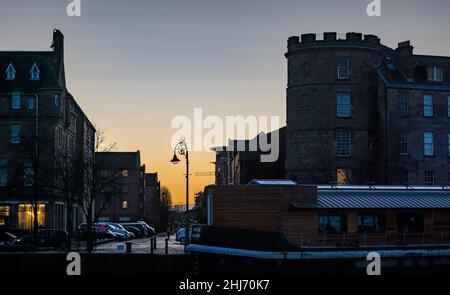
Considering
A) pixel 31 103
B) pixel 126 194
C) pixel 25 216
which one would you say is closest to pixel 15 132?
pixel 31 103

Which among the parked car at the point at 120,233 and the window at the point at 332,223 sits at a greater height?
the window at the point at 332,223

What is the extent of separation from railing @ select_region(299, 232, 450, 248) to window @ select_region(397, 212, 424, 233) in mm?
515

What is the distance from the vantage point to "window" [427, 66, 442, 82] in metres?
73.2

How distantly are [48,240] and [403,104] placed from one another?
112ft

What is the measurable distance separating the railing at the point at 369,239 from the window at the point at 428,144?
2700 cm

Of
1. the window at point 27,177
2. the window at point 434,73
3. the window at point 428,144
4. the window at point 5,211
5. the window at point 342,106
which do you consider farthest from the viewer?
the window at point 5,211

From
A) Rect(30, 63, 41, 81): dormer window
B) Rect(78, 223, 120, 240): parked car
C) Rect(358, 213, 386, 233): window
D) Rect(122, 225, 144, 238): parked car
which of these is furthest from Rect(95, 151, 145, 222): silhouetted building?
Rect(358, 213, 386, 233): window

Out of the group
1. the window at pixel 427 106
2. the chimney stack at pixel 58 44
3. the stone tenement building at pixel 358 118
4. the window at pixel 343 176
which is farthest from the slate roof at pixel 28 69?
the window at pixel 427 106

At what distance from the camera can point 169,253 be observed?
49219 mm

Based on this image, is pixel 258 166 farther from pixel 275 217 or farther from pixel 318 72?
pixel 275 217

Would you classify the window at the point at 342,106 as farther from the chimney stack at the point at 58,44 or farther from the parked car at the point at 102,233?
the chimney stack at the point at 58,44

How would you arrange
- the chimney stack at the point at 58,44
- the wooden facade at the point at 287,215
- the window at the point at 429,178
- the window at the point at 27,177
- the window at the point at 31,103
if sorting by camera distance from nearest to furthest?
1. the wooden facade at the point at 287,215
2. the window at the point at 27,177
3. the window at the point at 429,178
4. the window at the point at 31,103
5. the chimney stack at the point at 58,44

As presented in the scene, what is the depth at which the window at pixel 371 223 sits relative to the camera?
43656 mm

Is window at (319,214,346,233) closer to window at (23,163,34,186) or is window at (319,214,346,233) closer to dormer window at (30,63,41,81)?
window at (23,163,34,186)
